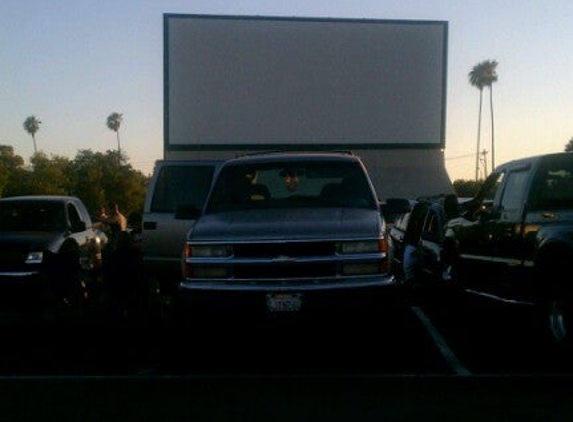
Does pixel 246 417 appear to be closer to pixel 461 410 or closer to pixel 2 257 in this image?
pixel 461 410

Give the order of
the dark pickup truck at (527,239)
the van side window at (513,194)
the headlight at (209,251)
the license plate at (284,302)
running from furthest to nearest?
the van side window at (513,194) → the dark pickup truck at (527,239) → the headlight at (209,251) → the license plate at (284,302)

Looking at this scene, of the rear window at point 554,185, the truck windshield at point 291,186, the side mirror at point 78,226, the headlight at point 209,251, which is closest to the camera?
the headlight at point 209,251

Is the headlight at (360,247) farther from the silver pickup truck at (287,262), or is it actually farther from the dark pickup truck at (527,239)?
the dark pickup truck at (527,239)

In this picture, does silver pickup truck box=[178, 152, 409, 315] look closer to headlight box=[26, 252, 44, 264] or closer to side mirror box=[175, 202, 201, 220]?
side mirror box=[175, 202, 201, 220]

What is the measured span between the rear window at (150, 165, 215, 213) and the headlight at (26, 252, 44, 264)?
1.94 meters

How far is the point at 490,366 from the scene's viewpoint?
913 centimetres

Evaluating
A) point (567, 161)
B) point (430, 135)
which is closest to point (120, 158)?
point (430, 135)

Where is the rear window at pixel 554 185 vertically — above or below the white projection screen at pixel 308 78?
below

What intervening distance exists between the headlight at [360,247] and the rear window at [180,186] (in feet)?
20.2

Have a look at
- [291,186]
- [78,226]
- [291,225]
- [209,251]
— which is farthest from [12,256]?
[291,225]

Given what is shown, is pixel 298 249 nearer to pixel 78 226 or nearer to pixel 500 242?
pixel 500 242

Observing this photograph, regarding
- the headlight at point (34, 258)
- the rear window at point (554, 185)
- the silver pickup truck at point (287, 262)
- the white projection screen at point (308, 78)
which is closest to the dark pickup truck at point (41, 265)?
the headlight at point (34, 258)

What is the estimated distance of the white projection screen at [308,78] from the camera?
74.8ft

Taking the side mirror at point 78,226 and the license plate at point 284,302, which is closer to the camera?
the license plate at point 284,302
